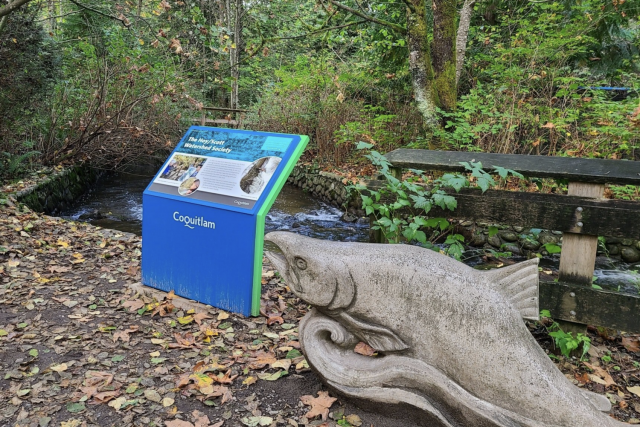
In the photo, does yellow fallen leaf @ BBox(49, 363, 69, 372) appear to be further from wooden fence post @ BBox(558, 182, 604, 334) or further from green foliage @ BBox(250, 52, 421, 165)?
green foliage @ BBox(250, 52, 421, 165)

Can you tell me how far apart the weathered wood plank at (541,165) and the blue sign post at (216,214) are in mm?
958

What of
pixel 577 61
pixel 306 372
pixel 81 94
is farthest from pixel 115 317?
pixel 577 61

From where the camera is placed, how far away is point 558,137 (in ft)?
25.3

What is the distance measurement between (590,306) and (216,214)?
2.94m

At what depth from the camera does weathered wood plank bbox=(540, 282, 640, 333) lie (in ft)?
10.6

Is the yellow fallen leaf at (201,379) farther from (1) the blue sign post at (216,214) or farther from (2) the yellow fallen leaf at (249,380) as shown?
(1) the blue sign post at (216,214)

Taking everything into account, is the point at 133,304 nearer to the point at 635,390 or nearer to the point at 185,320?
the point at 185,320

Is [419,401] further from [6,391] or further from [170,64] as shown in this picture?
[170,64]

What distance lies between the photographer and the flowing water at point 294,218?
270 inches

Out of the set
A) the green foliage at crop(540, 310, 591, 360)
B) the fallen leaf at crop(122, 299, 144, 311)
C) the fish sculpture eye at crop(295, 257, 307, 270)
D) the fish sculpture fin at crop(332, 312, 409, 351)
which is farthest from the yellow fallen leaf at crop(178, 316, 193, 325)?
the green foliage at crop(540, 310, 591, 360)

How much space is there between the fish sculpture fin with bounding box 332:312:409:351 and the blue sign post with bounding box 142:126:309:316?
127 centimetres

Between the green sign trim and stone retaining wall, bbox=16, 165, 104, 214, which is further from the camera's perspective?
stone retaining wall, bbox=16, 165, 104, 214

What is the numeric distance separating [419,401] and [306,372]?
95 cm

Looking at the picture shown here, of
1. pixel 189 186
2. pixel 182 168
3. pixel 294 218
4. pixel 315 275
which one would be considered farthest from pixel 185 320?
pixel 294 218
